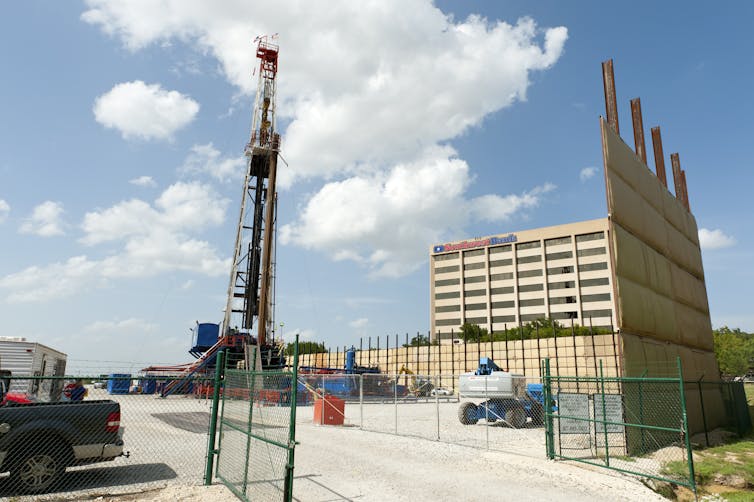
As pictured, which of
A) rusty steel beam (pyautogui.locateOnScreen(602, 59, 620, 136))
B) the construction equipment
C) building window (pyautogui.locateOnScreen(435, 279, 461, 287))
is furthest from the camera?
building window (pyautogui.locateOnScreen(435, 279, 461, 287))

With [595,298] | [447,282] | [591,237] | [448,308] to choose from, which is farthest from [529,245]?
[448,308]

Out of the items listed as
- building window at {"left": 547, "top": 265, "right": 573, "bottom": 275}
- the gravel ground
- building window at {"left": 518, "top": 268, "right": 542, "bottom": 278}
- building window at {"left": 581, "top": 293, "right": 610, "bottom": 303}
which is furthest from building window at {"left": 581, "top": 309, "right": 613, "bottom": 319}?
the gravel ground

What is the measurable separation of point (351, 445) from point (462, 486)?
5057 mm

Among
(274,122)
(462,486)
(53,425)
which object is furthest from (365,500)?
(274,122)

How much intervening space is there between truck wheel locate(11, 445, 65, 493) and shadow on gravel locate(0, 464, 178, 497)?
0.51 ft

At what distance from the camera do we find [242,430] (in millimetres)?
8266

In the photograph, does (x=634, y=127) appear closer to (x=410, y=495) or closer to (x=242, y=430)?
(x=410, y=495)

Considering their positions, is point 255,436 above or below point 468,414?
above

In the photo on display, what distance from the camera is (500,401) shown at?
19.5 metres

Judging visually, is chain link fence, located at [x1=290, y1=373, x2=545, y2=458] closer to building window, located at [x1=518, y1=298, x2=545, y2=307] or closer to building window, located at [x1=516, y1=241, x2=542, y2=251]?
building window, located at [x1=518, y1=298, x2=545, y2=307]

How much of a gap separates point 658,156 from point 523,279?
82.1 meters

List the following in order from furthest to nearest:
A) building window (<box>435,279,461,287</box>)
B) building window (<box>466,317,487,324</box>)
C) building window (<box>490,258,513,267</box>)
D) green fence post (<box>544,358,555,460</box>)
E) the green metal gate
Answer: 1. building window (<box>435,279,461,287</box>)
2. building window (<box>466,317,487,324</box>)
3. building window (<box>490,258,513,267</box>)
4. green fence post (<box>544,358,555,460</box>)
5. the green metal gate

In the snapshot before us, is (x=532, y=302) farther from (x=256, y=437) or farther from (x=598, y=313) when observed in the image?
(x=256, y=437)

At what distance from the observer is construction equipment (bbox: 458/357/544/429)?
19.0 meters
